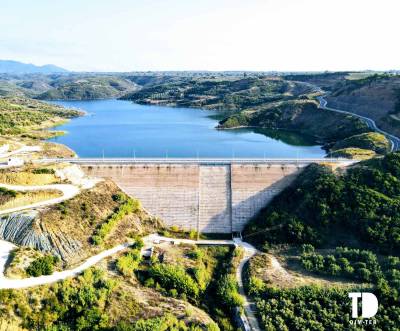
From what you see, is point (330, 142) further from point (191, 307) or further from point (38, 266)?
point (38, 266)

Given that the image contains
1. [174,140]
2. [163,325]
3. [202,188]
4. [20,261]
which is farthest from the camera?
[174,140]

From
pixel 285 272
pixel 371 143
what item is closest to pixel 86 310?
pixel 285 272

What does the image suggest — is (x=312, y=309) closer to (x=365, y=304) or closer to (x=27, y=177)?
(x=365, y=304)

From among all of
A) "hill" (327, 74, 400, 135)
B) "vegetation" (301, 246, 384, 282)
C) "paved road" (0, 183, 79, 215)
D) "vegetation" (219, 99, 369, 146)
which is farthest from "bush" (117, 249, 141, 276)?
"vegetation" (219, 99, 369, 146)

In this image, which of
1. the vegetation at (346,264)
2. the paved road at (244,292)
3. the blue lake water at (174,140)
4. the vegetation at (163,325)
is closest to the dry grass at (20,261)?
the vegetation at (163,325)

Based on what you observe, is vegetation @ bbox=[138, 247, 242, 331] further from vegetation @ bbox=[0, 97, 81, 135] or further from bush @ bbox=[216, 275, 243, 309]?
vegetation @ bbox=[0, 97, 81, 135]

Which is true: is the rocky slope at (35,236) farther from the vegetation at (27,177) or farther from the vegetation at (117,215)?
the vegetation at (27,177)
